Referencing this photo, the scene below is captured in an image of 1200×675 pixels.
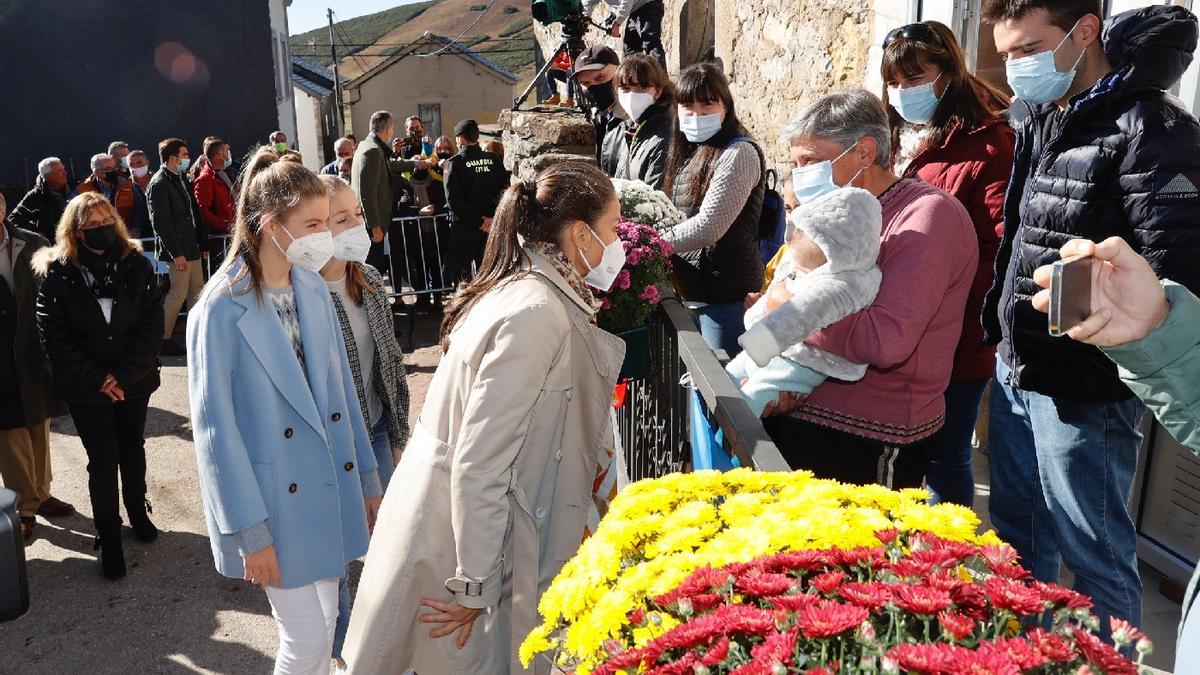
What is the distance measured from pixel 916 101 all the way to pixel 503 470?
2029mm

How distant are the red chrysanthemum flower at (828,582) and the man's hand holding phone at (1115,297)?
0.49m

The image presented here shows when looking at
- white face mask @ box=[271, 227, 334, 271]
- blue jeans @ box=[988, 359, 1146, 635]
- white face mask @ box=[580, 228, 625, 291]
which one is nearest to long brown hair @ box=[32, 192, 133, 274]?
white face mask @ box=[271, 227, 334, 271]

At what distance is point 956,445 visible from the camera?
3338 mm

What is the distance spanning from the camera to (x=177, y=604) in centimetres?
471

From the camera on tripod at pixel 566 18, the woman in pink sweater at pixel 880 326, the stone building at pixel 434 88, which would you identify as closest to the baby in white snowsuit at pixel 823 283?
the woman in pink sweater at pixel 880 326

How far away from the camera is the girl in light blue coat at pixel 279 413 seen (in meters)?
2.85

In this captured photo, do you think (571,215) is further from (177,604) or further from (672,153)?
(177,604)

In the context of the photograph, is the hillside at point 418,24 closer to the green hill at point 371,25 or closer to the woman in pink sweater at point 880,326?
the green hill at point 371,25

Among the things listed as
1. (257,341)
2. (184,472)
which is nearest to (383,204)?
(184,472)

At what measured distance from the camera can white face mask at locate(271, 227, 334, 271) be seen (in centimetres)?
309

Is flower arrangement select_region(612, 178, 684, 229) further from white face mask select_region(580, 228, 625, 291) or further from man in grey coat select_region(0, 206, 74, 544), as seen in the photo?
man in grey coat select_region(0, 206, 74, 544)

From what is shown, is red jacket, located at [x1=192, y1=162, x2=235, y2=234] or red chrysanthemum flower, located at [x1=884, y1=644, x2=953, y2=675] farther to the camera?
red jacket, located at [x1=192, y1=162, x2=235, y2=234]

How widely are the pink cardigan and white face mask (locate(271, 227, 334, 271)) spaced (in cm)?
163

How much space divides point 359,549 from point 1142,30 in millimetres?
2836
